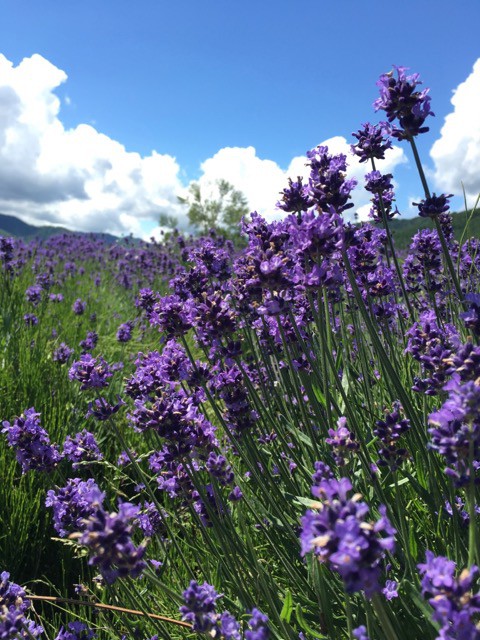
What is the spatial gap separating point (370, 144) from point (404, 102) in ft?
1.48

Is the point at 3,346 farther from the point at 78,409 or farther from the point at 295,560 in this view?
the point at 295,560

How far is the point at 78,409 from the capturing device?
4.14m

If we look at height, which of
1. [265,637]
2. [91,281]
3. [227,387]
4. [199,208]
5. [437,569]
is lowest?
[265,637]

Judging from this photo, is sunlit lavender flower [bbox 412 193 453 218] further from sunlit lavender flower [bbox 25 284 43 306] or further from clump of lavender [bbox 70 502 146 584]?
sunlit lavender flower [bbox 25 284 43 306]

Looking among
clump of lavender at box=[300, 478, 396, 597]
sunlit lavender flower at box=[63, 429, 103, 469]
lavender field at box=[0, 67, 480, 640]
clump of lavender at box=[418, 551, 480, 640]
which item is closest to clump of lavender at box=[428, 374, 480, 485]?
lavender field at box=[0, 67, 480, 640]

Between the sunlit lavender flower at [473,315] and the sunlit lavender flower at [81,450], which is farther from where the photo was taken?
the sunlit lavender flower at [81,450]

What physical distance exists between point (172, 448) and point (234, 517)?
1281mm

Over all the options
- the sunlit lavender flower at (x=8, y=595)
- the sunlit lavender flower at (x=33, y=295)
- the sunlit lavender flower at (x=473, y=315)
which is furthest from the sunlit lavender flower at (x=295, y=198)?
the sunlit lavender flower at (x=33, y=295)


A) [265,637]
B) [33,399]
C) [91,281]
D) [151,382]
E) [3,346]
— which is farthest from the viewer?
[91,281]

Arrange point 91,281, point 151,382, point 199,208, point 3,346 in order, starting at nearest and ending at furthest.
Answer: point 151,382 → point 3,346 → point 91,281 → point 199,208

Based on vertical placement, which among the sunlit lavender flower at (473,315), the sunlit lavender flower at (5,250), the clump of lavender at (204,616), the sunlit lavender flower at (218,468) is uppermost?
the sunlit lavender flower at (5,250)

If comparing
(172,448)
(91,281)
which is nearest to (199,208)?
(91,281)

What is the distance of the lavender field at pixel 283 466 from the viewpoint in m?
1.19

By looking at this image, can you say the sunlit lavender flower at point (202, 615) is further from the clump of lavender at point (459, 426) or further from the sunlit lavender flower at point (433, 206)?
the sunlit lavender flower at point (433, 206)
